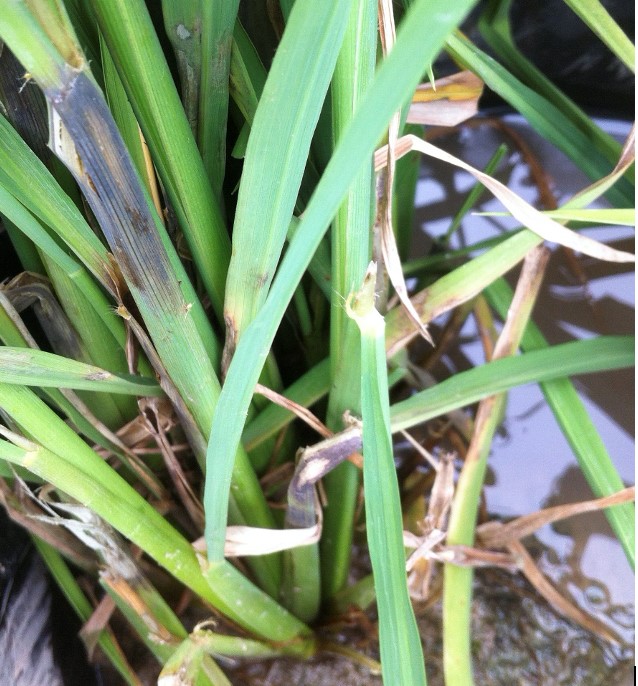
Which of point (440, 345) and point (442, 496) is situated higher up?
point (440, 345)

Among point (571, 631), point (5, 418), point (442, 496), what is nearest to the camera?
point (5, 418)

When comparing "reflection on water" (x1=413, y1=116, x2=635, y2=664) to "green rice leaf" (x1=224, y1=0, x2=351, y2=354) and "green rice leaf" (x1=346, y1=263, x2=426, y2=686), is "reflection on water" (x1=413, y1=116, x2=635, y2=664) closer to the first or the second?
"green rice leaf" (x1=346, y1=263, x2=426, y2=686)

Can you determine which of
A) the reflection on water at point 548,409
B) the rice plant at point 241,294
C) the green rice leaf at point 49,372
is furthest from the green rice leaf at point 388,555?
the reflection on water at point 548,409

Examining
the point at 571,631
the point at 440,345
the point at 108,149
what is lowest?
the point at 571,631

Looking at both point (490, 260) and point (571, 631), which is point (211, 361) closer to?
point (490, 260)

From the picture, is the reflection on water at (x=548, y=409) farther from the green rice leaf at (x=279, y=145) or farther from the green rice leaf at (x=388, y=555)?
the green rice leaf at (x=279, y=145)

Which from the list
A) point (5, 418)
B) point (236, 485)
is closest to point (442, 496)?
point (236, 485)

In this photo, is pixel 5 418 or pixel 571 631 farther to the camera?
pixel 571 631

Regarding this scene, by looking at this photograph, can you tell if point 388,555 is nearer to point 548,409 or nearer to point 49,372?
point 49,372
